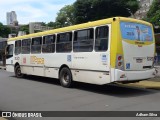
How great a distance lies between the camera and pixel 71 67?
12742 mm

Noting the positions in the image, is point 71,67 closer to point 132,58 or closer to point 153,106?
point 132,58

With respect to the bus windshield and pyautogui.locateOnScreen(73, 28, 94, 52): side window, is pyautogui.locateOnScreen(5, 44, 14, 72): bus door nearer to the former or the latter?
pyautogui.locateOnScreen(73, 28, 94, 52): side window

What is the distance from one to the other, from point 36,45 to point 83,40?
4.66 meters

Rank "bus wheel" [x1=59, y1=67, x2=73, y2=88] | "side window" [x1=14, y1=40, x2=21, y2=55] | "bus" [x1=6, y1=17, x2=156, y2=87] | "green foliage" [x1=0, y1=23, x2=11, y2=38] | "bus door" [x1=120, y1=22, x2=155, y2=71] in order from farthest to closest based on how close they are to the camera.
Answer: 1. "green foliage" [x1=0, y1=23, x2=11, y2=38]
2. "side window" [x1=14, y1=40, x2=21, y2=55]
3. "bus wheel" [x1=59, y1=67, x2=73, y2=88]
4. "bus door" [x1=120, y1=22, x2=155, y2=71]
5. "bus" [x1=6, y1=17, x2=156, y2=87]

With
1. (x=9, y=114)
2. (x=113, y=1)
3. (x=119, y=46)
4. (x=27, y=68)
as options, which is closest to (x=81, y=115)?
(x=9, y=114)

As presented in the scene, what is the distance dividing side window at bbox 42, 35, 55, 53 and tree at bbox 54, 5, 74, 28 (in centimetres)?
5515

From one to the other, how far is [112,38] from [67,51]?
3.17 m

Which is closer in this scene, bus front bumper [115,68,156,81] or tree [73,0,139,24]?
bus front bumper [115,68,156,81]

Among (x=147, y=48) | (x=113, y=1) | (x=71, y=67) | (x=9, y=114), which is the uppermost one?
(x=113, y=1)

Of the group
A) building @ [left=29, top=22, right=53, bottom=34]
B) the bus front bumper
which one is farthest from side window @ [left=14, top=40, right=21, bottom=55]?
building @ [left=29, top=22, right=53, bottom=34]

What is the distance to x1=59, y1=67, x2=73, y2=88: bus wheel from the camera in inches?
508

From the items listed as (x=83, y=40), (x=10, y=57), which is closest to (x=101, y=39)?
(x=83, y=40)

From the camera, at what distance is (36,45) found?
52.4 ft

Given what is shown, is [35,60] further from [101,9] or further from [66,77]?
[101,9]
